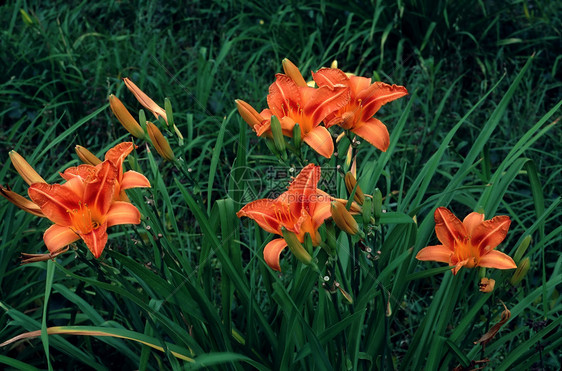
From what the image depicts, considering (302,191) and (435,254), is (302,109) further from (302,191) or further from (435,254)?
(435,254)

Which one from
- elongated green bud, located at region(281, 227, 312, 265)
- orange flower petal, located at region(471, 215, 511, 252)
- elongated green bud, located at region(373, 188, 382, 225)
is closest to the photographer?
elongated green bud, located at region(281, 227, 312, 265)

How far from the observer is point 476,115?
297cm

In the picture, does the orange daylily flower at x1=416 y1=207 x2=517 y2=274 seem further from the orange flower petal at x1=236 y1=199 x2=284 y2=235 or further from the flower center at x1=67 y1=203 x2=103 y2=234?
the flower center at x1=67 y1=203 x2=103 y2=234

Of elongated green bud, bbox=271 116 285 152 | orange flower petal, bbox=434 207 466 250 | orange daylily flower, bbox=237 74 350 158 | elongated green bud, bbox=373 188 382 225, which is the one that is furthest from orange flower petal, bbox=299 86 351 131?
orange flower petal, bbox=434 207 466 250

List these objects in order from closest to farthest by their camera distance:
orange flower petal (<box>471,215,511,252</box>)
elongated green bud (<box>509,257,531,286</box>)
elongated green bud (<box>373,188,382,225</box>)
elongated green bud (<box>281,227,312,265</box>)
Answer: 1. elongated green bud (<box>281,227,312,265</box>)
2. elongated green bud (<box>373,188,382,225</box>)
3. orange flower petal (<box>471,215,511,252</box>)
4. elongated green bud (<box>509,257,531,286</box>)

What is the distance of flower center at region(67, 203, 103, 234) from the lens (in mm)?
1203

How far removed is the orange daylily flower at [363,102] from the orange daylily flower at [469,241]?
228mm

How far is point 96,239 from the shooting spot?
3.80 ft

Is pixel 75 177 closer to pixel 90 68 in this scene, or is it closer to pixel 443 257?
pixel 443 257

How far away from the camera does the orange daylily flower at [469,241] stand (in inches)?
50.9

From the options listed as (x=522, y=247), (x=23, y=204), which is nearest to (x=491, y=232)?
(x=522, y=247)

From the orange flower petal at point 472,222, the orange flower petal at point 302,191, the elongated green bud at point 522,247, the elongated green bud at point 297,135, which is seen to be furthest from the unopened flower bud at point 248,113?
the elongated green bud at point 522,247

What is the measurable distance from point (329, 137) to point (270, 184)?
0.79 meters

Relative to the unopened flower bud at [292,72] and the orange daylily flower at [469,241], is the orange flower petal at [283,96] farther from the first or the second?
the orange daylily flower at [469,241]
